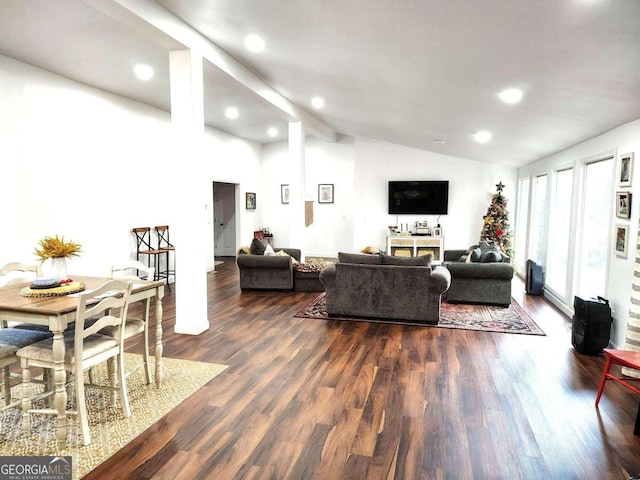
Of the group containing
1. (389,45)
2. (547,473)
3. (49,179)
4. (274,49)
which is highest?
(274,49)

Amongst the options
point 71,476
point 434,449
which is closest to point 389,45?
point 434,449

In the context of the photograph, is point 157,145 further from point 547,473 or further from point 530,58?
point 547,473

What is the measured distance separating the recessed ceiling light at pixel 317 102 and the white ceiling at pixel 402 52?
1.27ft

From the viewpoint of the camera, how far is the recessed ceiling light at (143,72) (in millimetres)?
5143

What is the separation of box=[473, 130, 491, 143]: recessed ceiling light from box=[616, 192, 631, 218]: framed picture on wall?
249 cm

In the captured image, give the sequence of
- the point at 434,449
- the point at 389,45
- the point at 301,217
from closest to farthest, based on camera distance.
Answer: the point at 434,449
the point at 389,45
the point at 301,217

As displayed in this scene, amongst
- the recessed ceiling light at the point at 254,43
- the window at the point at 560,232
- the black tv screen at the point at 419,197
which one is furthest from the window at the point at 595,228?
the black tv screen at the point at 419,197

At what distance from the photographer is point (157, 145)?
718 centimetres

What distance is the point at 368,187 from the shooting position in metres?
10.8

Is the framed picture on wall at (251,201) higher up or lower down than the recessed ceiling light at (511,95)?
lower down

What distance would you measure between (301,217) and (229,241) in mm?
3796

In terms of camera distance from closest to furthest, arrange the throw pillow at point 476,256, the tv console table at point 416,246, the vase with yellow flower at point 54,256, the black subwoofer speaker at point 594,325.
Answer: the vase with yellow flower at point 54,256 → the black subwoofer speaker at point 594,325 → the throw pillow at point 476,256 → the tv console table at point 416,246

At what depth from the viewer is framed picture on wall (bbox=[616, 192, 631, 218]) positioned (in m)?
4.04

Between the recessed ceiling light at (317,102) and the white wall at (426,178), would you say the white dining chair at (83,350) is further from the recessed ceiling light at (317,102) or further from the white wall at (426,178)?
the white wall at (426,178)
